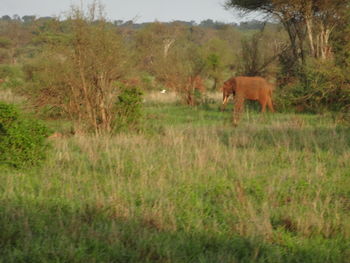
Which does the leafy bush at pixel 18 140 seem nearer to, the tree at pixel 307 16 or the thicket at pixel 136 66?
the thicket at pixel 136 66

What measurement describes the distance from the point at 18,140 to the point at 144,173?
1835 millimetres

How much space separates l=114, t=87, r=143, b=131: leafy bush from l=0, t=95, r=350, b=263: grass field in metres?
1.86

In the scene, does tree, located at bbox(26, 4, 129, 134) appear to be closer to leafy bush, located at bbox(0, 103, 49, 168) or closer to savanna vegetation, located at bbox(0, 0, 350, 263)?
savanna vegetation, located at bbox(0, 0, 350, 263)


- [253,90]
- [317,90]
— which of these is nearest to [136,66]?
[253,90]

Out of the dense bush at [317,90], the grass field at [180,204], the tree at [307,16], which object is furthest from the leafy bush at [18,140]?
the tree at [307,16]

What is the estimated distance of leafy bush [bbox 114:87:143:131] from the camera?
9.85m

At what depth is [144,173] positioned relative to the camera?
580 centimetres

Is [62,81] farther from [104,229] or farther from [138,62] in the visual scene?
[104,229]

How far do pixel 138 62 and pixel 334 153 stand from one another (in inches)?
273

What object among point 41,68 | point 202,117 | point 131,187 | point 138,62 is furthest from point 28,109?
point 131,187

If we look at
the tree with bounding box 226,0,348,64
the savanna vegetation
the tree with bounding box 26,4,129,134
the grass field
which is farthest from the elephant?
the grass field

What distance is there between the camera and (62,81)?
1097cm

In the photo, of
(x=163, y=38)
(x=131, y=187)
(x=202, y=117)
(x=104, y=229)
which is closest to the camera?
(x=104, y=229)

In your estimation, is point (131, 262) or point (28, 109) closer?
point (131, 262)
